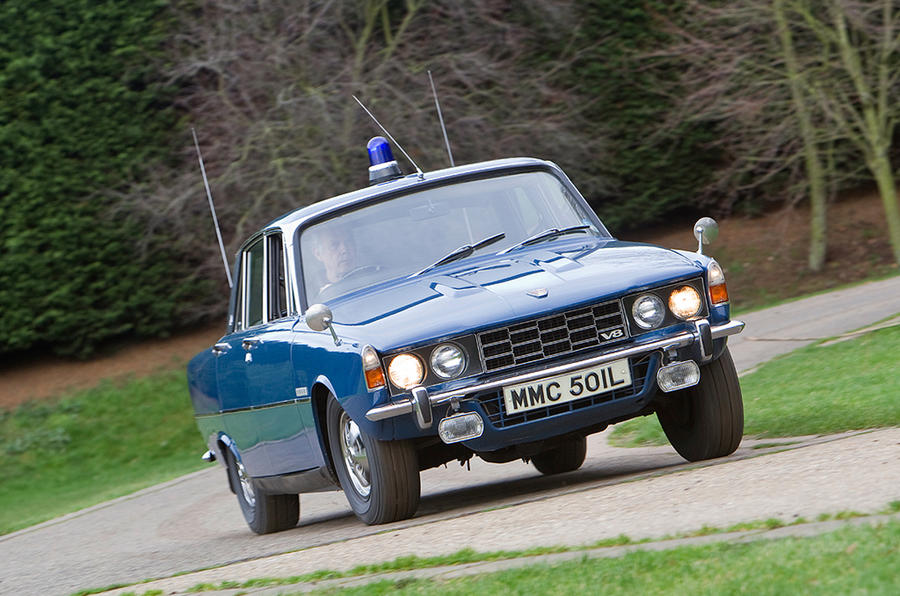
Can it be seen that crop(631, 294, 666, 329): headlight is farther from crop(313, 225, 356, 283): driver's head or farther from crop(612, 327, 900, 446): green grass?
crop(313, 225, 356, 283): driver's head

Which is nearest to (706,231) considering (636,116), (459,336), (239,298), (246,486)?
(459,336)

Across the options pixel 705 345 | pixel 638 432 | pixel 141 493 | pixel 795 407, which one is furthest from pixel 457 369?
pixel 141 493

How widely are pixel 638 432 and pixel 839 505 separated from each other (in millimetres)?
5973

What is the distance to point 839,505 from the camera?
17.0ft

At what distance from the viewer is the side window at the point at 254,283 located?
8.70 m

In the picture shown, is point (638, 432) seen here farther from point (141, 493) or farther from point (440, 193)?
point (141, 493)

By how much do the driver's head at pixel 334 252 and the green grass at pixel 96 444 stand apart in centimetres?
831

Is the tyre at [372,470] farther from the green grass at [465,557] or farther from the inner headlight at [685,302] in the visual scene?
the inner headlight at [685,302]

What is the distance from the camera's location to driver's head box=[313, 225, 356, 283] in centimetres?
797

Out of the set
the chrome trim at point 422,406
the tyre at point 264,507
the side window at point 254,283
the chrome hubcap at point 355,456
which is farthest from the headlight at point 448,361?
the tyre at point 264,507

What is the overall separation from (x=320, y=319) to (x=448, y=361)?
2.25 ft

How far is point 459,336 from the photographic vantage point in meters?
6.66

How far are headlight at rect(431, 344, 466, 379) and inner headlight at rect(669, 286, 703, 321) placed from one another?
1.10 metres

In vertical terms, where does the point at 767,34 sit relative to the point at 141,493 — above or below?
above
